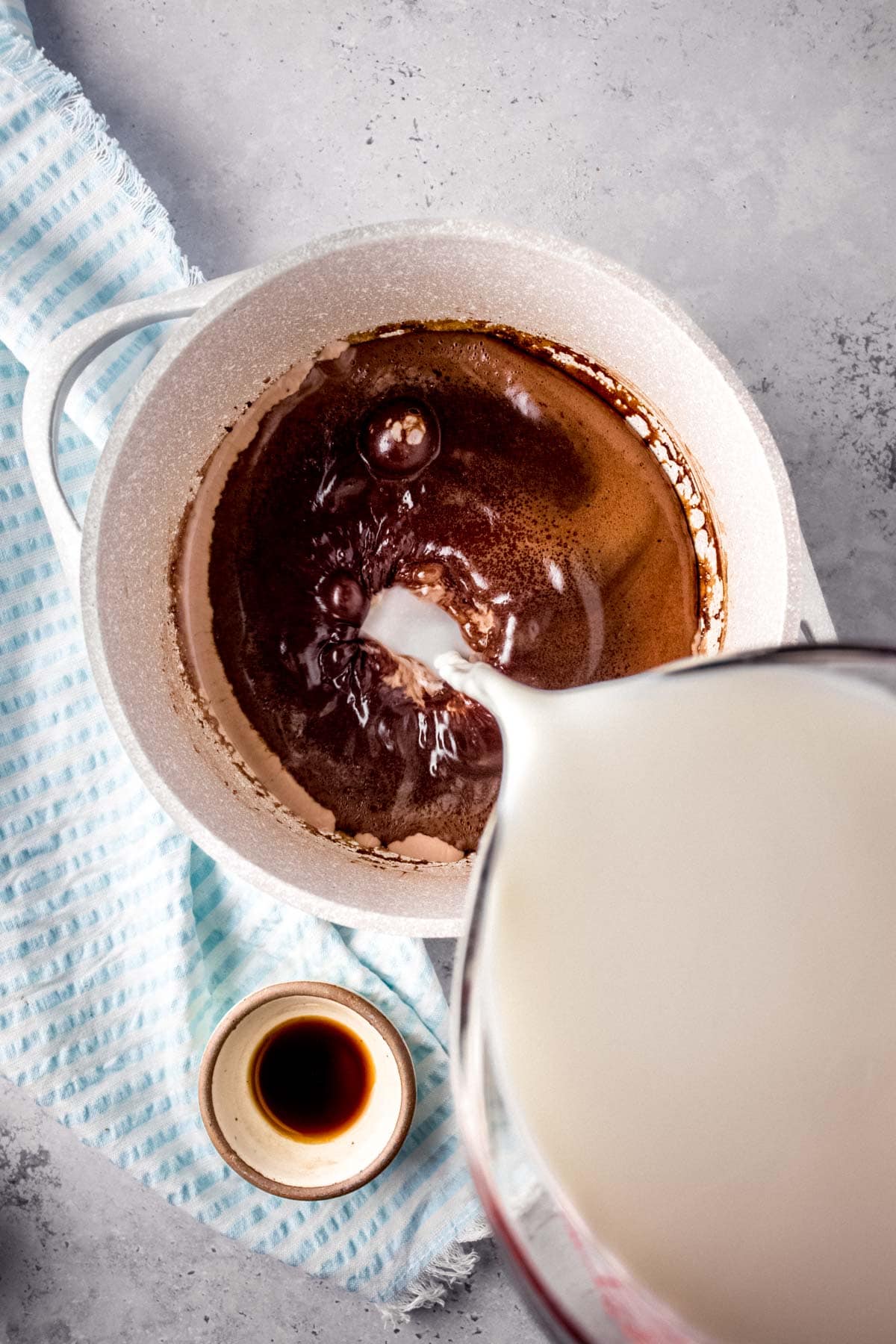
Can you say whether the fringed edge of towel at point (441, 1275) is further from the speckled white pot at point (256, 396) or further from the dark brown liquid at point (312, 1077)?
the speckled white pot at point (256, 396)

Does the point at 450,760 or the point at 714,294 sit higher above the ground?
the point at 714,294

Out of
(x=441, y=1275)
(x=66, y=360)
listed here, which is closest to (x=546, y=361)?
(x=66, y=360)

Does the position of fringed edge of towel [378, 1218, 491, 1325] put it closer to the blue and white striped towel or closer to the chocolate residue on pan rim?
the blue and white striped towel

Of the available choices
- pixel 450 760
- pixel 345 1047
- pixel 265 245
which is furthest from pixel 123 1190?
pixel 265 245

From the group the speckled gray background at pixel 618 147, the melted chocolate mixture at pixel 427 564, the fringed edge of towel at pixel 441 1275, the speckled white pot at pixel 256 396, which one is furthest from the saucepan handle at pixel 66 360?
the fringed edge of towel at pixel 441 1275

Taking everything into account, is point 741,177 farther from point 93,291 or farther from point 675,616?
point 93,291
